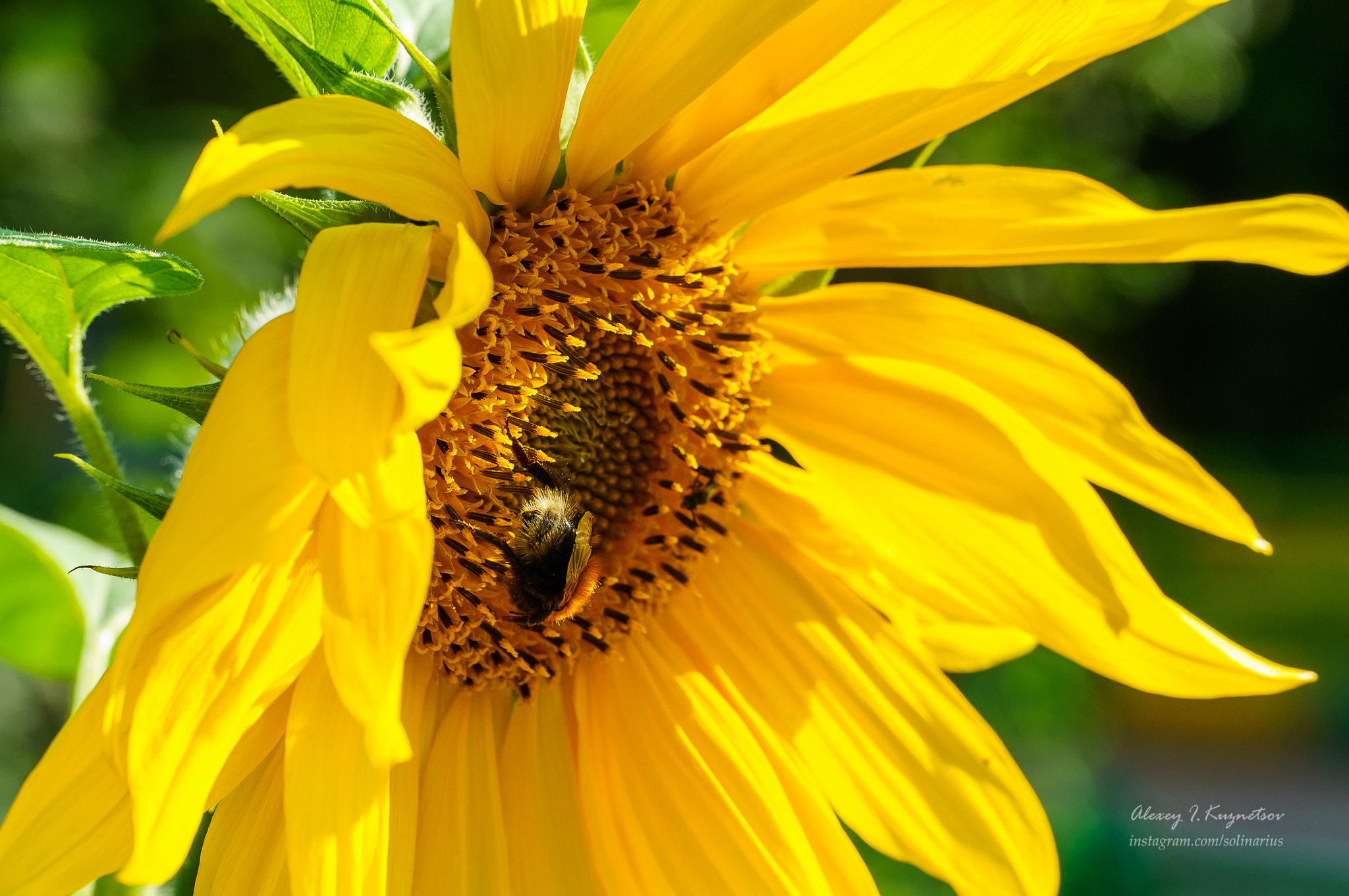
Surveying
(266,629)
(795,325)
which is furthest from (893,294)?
(266,629)

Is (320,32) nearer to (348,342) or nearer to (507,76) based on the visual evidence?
(507,76)

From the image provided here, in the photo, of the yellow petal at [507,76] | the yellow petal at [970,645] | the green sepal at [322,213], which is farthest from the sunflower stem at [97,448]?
the yellow petal at [970,645]

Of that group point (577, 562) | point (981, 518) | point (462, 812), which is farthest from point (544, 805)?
point (981, 518)

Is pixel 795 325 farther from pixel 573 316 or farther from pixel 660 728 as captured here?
pixel 660 728

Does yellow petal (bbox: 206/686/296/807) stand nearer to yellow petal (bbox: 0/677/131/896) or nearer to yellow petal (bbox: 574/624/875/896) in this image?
yellow petal (bbox: 0/677/131/896)

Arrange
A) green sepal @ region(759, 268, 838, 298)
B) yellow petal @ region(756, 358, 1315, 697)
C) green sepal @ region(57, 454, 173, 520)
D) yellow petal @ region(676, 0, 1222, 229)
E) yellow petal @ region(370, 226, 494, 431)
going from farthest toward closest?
Result: 1. green sepal @ region(759, 268, 838, 298)
2. yellow petal @ region(756, 358, 1315, 697)
3. yellow petal @ region(676, 0, 1222, 229)
4. green sepal @ region(57, 454, 173, 520)
5. yellow petal @ region(370, 226, 494, 431)

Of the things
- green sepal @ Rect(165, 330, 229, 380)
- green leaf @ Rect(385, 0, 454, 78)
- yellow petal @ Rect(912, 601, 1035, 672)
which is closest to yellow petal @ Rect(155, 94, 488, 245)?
green sepal @ Rect(165, 330, 229, 380)

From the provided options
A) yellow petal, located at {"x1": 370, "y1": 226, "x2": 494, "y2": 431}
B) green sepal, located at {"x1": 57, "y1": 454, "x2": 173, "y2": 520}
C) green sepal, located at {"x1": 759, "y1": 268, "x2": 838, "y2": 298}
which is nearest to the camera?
yellow petal, located at {"x1": 370, "y1": 226, "x2": 494, "y2": 431}
